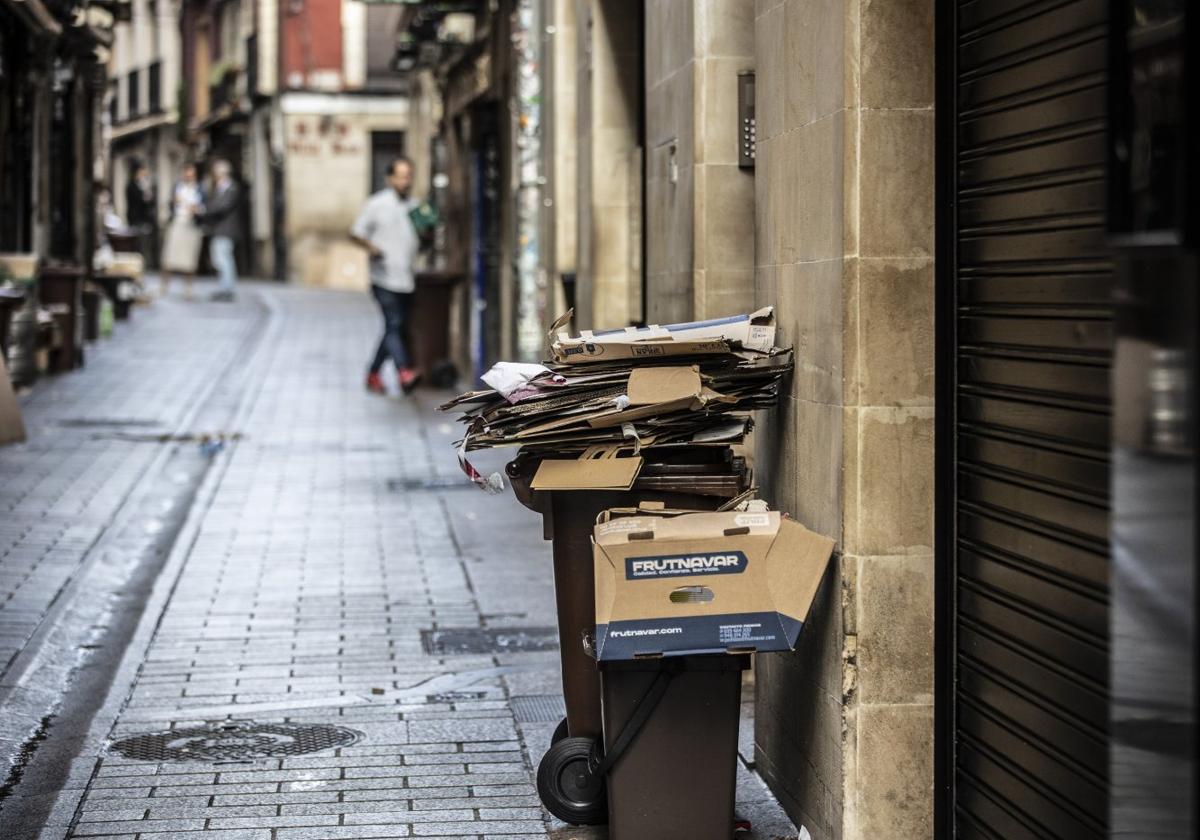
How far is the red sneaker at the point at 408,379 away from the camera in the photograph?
57.3ft

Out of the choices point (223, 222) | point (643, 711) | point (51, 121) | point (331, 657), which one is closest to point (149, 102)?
point (223, 222)

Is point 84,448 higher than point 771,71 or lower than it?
lower

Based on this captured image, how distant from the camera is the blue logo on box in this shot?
4539 mm

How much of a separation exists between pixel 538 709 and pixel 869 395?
2477mm

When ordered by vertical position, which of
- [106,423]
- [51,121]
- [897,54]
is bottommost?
[106,423]

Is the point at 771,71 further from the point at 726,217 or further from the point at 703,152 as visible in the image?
the point at 726,217

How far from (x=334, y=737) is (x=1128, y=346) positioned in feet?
14.0

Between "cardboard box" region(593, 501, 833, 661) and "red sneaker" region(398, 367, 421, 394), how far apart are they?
42.7 ft

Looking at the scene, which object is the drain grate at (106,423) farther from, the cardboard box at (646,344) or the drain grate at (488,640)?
the cardboard box at (646,344)

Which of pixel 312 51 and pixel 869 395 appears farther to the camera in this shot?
pixel 312 51

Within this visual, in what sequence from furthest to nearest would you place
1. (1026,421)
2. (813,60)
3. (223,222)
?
(223,222) → (813,60) → (1026,421)

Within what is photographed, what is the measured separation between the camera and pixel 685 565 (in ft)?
14.9

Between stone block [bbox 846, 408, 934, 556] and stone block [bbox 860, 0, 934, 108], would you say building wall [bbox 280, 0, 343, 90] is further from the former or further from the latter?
stone block [bbox 846, 408, 934, 556]

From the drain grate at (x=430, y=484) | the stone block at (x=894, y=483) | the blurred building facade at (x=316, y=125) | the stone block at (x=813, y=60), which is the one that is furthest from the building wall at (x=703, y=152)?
the blurred building facade at (x=316, y=125)
